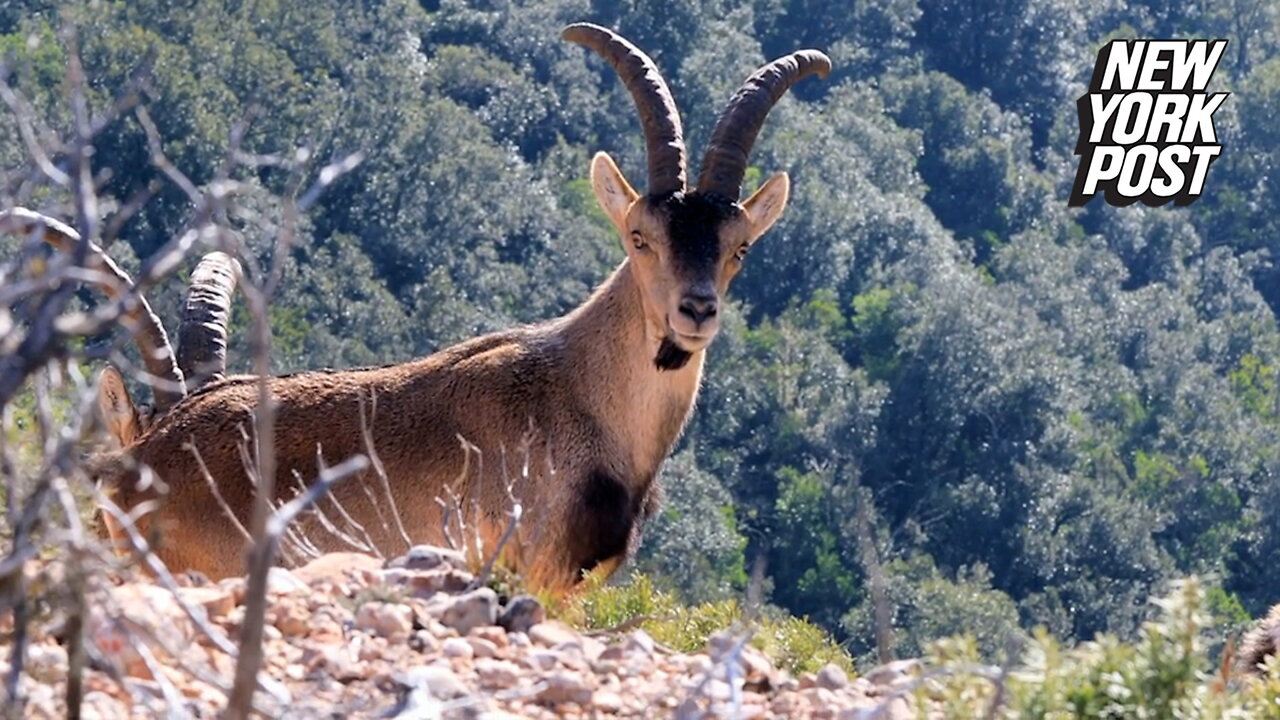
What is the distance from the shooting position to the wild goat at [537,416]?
10.3m

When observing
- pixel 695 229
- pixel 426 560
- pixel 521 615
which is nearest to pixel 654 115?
pixel 695 229

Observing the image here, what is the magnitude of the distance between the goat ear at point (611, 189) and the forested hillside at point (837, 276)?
2164 cm

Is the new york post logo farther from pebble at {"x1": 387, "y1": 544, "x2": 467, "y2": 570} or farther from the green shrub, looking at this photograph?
pebble at {"x1": 387, "y1": 544, "x2": 467, "y2": 570}

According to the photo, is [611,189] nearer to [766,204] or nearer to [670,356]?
[766,204]

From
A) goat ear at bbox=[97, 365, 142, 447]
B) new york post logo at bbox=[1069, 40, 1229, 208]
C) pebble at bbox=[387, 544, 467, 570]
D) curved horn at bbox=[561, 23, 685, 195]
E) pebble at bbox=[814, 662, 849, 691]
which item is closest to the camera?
pebble at bbox=[814, 662, 849, 691]

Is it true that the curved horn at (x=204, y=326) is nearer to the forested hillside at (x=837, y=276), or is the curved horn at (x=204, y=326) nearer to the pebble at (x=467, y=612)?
the pebble at (x=467, y=612)

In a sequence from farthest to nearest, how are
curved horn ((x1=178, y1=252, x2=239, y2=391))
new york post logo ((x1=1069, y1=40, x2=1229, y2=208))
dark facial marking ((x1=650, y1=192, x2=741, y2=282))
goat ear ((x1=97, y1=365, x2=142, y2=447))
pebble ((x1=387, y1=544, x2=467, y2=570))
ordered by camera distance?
new york post logo ((x1=1069, y1=40, x2=1229, y2=208)) → curved horn ((x1=178, y1=252, x2=239, y2=391)) → goat ear ((x1=97, y1=365, x2=142, y2=447)) → dark facial marking ((x1=650, y1=192, x2=741, y2=282)) → pebble ((x1=387, y1=544, x2=467, y2=570))

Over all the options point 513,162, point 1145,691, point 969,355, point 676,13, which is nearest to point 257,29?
point 513,162

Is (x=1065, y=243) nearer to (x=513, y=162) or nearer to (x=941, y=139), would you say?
(x=941, y=139)

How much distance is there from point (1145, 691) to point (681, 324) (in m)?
4.56

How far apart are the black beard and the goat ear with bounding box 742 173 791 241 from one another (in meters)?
0.92

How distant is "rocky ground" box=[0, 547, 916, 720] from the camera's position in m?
5.84

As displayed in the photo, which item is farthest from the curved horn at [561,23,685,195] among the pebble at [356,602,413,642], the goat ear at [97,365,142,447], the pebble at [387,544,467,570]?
the pebble at [356,602,413,642]

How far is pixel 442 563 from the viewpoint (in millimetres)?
7441
